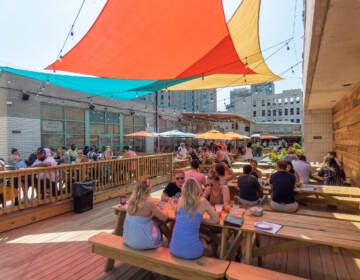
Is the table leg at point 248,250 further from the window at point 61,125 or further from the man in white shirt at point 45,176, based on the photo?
the window at point 61,125

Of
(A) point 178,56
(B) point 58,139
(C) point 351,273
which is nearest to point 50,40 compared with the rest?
(A) point 178,56

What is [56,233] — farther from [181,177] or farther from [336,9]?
[336,9]

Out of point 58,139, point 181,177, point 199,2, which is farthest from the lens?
point 58,139

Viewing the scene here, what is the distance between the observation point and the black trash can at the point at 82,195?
5.28 m

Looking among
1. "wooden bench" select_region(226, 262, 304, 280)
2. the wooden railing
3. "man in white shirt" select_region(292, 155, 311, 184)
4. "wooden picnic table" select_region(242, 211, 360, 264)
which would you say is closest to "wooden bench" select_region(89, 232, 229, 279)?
"wooden bench" select_region(226, 262, 304, 280)

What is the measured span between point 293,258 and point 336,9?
314 centimetres

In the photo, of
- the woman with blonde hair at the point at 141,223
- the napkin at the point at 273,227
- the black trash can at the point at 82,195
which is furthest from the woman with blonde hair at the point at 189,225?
the black trash can at the point at 82,195

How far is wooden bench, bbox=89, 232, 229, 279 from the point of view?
219cm

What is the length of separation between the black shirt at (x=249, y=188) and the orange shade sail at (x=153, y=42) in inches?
106

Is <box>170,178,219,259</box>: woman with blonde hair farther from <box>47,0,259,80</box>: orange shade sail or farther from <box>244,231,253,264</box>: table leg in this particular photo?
<box>47,0,259,80</box>: orange shade sail

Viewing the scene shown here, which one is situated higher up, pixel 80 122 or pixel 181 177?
pixel 80 122

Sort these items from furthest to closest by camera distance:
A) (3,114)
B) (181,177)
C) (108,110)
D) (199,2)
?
(108,110), (3,114), (181,177), (199,2)

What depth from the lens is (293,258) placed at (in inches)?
129

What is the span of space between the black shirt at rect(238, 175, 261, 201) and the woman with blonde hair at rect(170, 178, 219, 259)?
1.66 m
